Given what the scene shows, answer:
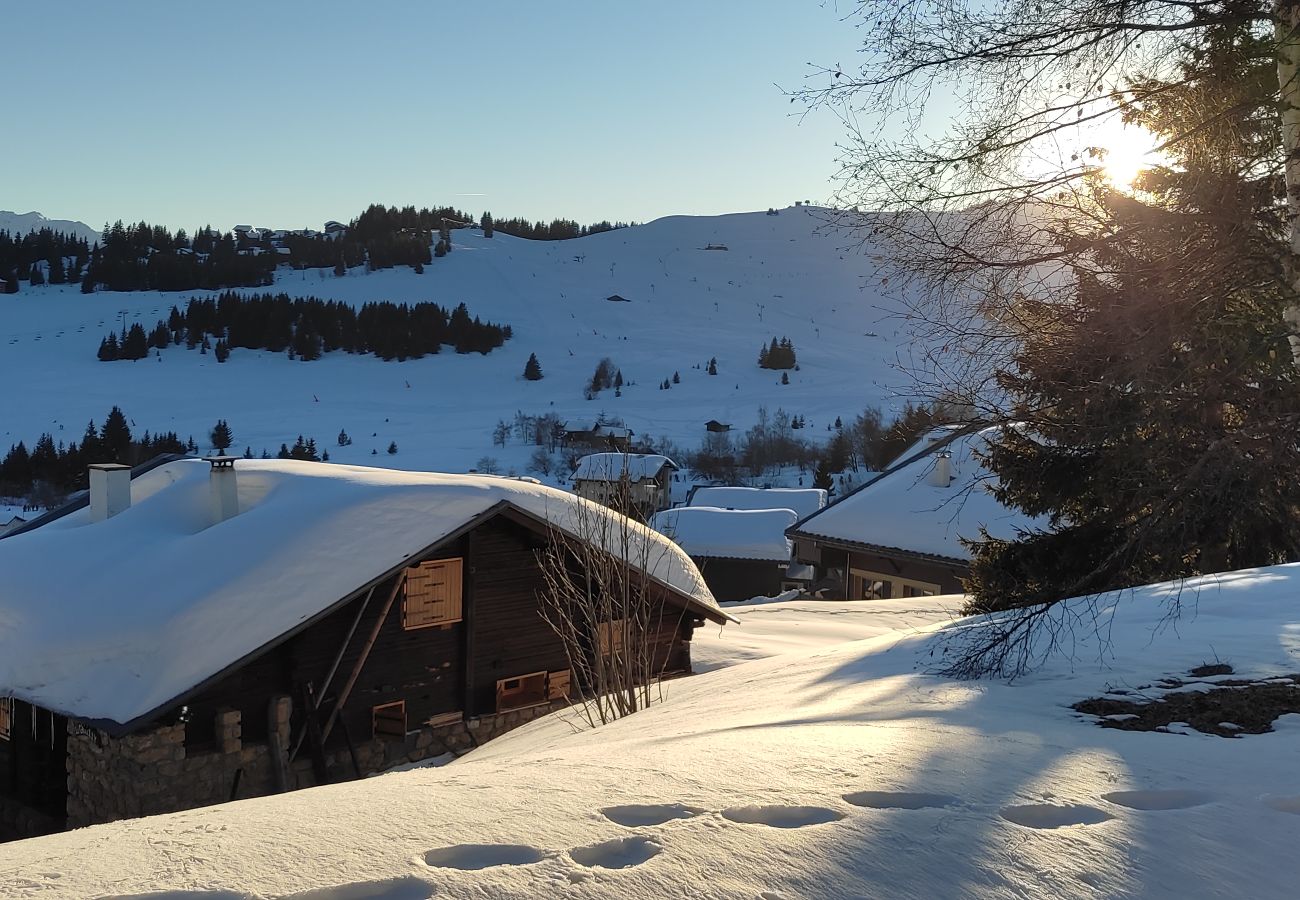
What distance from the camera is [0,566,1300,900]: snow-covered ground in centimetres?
309

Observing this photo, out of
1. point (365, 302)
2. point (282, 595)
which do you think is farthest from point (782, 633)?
point (365, 302)

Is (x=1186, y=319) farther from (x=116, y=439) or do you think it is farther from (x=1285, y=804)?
(x=116, y=439)

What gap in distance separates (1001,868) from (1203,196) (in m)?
4.63

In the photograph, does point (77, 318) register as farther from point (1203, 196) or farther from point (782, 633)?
point (1203, 196)

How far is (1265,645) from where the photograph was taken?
23.6ft

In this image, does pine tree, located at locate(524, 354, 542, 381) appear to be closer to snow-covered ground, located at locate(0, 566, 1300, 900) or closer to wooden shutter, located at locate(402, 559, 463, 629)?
wooden shutter, located at locate(402, 559, 463, 629)

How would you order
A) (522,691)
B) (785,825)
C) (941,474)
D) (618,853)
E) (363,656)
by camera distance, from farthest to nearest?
(941,474) → (522,691) → (363,656) → (785,825) → (618,853)

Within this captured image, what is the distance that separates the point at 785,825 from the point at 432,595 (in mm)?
13338

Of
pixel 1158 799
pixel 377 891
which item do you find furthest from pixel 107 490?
pixel 1158 799

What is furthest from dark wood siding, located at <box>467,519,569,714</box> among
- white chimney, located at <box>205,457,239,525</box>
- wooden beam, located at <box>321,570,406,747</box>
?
white chimney, located at <box>205,457,239,525</box>

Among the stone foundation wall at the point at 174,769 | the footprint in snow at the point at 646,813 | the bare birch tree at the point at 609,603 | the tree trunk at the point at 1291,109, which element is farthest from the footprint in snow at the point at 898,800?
the stone foundation wall at the point at 174,769

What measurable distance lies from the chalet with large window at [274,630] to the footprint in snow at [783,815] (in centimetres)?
814

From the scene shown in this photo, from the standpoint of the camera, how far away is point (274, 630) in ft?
43.6

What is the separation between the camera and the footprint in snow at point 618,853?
3.21 m
